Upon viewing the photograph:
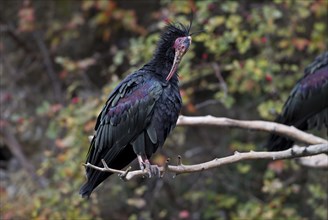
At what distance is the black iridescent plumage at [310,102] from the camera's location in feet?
21.1

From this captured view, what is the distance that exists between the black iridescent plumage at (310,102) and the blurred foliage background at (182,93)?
43 cm

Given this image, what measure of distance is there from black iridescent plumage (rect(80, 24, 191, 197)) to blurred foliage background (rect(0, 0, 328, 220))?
1.57 metres

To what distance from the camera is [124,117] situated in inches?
194

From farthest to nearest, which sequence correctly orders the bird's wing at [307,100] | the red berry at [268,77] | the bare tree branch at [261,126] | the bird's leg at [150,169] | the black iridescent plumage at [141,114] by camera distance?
the red berry at [268,77] < the bird's wing at [307,100] < the bare tree branch at [261,126] < the black iridescent plumage at [141,114] < the bird's leg at [150,169]

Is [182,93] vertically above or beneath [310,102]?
above

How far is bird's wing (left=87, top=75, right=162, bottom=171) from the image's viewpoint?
4.87 meters

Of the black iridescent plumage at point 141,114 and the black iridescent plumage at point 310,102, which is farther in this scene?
the black iridescent plumage at point 310,102

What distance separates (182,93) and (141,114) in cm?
229

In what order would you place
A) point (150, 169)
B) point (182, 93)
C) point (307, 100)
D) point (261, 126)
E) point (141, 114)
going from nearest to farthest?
point (150, 169) → point (141, 114) → point (261, 126) → point (307, 100) → point (182, 93)

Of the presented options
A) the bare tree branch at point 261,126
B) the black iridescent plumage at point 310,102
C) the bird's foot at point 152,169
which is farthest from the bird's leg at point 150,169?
the black iridescent plumage at point 310,102

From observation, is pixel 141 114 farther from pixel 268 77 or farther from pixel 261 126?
pixel 268 77

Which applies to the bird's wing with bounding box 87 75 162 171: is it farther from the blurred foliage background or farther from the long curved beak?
the blurred foliage background

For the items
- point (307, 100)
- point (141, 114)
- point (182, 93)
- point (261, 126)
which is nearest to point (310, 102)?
point (307, 100)

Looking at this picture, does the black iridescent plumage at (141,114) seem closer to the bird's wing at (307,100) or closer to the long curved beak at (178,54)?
the long curved beak at (178,54)
